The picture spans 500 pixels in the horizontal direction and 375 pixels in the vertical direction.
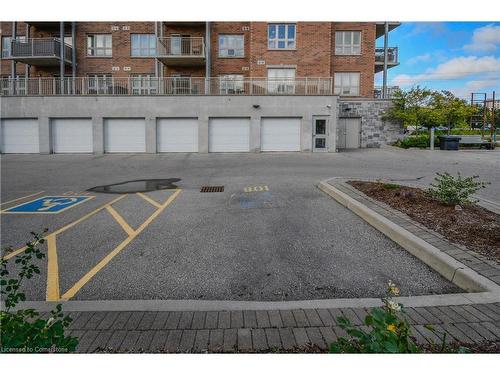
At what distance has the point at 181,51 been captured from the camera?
27.8m

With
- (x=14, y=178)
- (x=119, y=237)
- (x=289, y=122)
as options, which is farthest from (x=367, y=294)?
(x=289, y=122)

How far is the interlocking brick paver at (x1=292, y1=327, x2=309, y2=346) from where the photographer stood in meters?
3.07

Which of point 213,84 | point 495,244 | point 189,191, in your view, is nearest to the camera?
point 495,244

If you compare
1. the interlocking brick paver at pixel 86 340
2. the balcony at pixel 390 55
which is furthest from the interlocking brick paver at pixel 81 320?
the balcony at pixel 390 55

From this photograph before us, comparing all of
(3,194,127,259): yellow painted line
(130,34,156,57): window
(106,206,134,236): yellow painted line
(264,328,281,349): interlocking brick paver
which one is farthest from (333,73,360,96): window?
(264,328,281,349): interlocking brick paver

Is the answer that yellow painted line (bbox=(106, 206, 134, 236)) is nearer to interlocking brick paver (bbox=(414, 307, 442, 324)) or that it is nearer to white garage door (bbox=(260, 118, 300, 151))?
interlocking brick paver (bbox=(414, 307, 442, 324))

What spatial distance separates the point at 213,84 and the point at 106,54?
9.99 meters

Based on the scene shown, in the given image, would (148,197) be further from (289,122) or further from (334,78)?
(334,78)

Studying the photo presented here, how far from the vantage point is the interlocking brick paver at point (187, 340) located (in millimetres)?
2997

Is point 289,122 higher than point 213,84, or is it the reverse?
point 213,84

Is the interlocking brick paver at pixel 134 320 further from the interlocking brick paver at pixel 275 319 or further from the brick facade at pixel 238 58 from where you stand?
the brick facade at pixel 238 58

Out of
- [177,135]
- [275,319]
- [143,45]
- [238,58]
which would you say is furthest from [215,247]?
[143,45]

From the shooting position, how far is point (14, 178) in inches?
575

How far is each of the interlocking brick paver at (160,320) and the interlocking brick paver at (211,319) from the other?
1.23 ft
